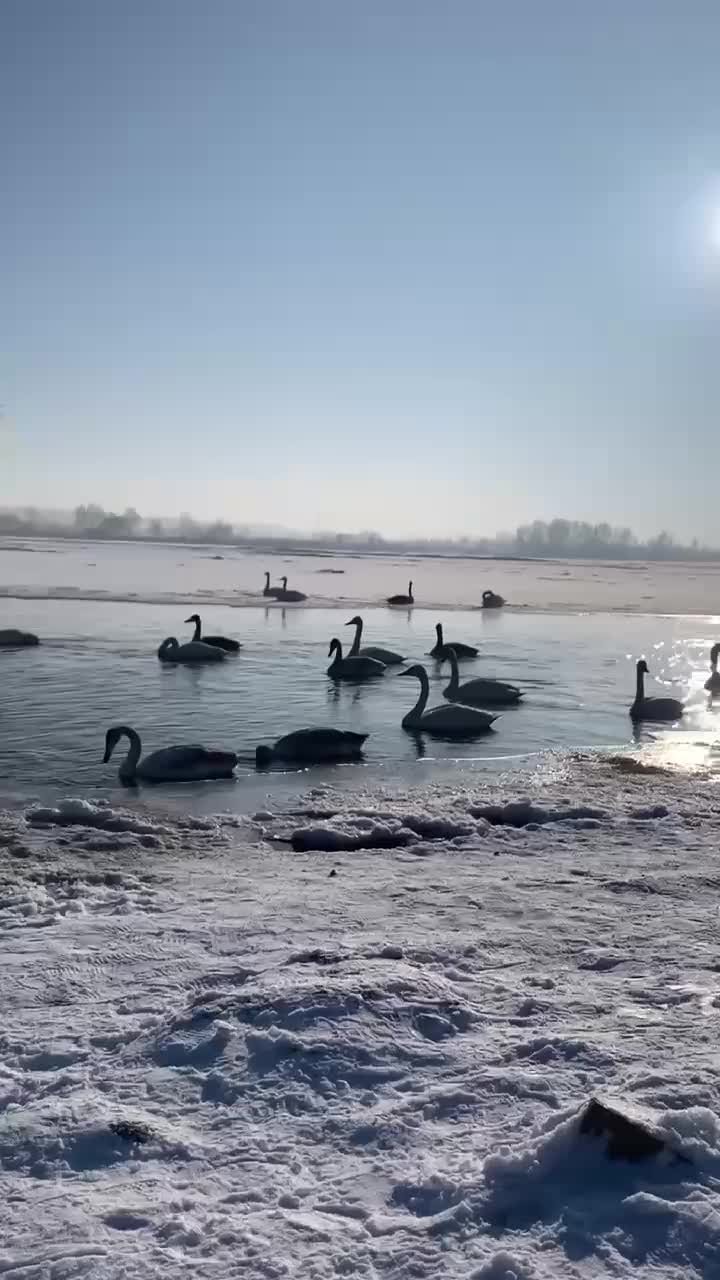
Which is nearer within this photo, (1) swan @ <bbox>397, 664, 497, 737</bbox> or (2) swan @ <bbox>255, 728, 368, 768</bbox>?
(2) swan @ <bbox>255, 728, 368, 768</bbox>

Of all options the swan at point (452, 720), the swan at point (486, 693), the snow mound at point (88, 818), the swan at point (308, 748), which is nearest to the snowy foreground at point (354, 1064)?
the snow mound at point (88, 818)

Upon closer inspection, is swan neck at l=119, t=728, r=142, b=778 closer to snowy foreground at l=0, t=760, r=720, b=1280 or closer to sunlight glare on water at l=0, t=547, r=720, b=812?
sunlight glare on water at l=0, t=547, r=720, b=812

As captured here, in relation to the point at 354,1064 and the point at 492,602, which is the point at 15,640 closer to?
the point at 354,1064

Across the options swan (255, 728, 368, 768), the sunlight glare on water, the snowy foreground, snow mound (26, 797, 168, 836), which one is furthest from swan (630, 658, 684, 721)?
snow mound (26, 797, 168, 836)

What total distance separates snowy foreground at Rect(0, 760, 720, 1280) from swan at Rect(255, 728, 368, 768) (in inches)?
154

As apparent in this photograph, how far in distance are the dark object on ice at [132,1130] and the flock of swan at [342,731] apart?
6.53m

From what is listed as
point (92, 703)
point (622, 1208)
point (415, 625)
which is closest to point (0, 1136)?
point (622, 1208)

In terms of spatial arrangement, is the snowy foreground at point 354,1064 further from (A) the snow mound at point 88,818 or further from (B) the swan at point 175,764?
(B) the swan at point 175,764

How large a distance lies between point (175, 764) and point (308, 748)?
1.65 metres

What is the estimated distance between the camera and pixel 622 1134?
3250mm

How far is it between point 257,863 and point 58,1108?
3.47 meters

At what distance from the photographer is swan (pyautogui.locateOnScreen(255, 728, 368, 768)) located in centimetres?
1082

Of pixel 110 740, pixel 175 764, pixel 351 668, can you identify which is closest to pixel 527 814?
pixel 175 764

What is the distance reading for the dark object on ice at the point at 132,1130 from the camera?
3348mm
